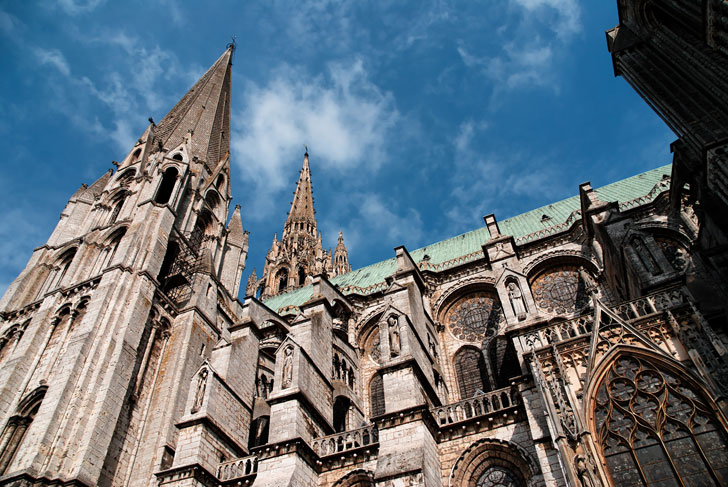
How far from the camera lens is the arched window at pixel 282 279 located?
1366 inches

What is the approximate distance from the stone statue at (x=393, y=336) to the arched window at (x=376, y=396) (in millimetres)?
3985

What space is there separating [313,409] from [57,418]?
605 centimetres

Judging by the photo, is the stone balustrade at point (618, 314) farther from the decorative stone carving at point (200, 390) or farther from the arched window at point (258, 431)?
the arched window at point (258, 431)

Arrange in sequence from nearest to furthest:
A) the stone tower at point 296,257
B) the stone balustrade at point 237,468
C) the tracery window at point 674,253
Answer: the stone balustrade at point 237,468
the tracery window at point 674,253
the stone tower at point 296,257

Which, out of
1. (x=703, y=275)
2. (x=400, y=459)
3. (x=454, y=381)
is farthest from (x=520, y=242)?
(x=400, y=459)

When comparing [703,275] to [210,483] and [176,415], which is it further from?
[176,415]

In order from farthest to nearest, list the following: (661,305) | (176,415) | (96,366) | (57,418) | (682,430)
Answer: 1. (176,415)
2. (96,366)
3. (57,418)
4. (661,305)
5. (682,430)

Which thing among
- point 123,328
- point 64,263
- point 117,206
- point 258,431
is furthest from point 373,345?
point 117,206

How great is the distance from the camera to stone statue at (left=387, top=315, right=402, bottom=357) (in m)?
12.4

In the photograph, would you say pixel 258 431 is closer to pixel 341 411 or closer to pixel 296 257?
pixel 341 411

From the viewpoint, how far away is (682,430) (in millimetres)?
8305

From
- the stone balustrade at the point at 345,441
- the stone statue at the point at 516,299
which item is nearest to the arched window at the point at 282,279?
the stone balustrade at the point at 345,441

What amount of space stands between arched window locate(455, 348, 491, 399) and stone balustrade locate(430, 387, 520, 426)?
147 inches

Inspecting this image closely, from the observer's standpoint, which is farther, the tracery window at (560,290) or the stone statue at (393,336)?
the tracery window at (560,290)
